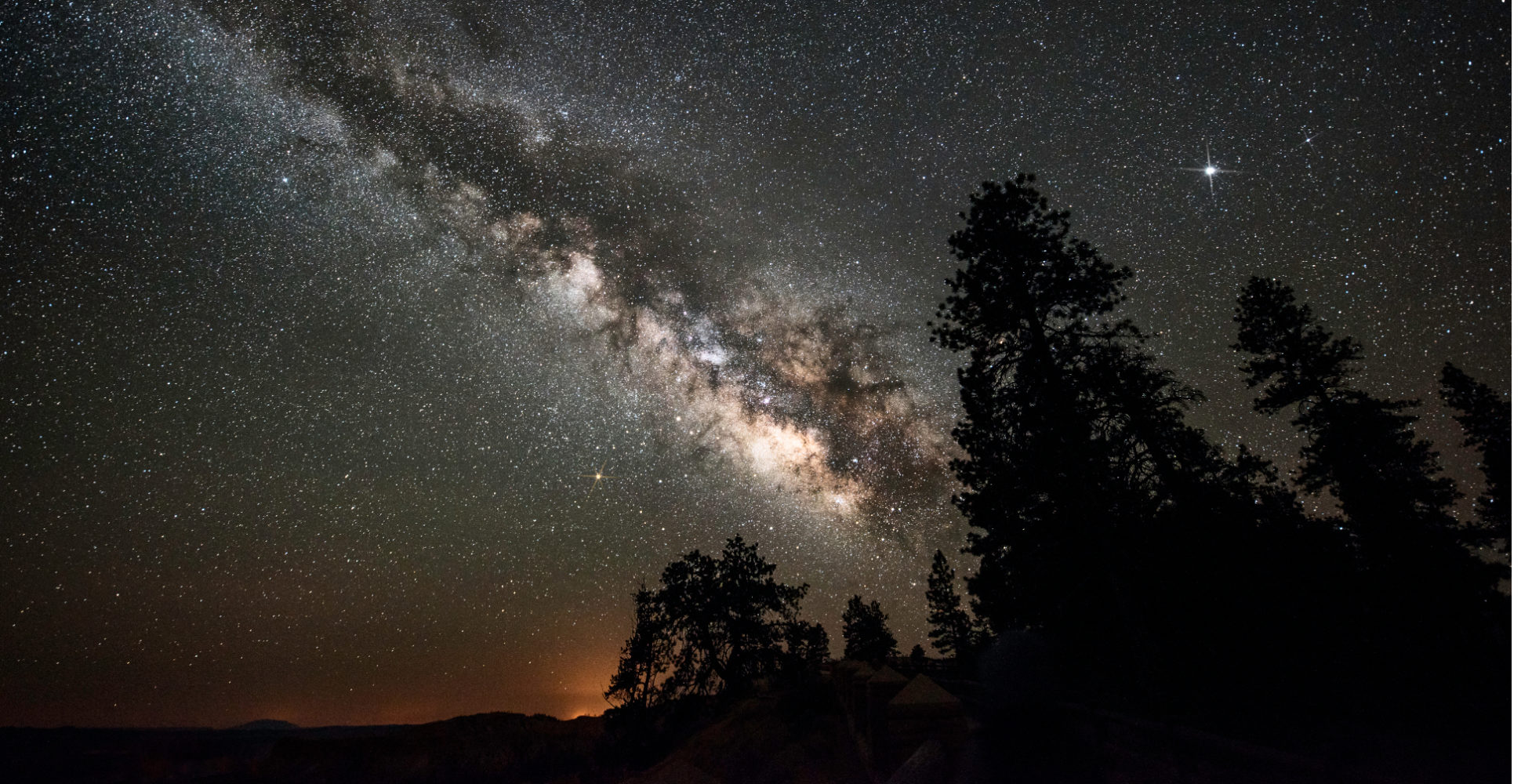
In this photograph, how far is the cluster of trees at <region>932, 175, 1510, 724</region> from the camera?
44.1ft

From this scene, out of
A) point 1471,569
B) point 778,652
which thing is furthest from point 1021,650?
point 778,652

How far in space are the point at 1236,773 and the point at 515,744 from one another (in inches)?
1811

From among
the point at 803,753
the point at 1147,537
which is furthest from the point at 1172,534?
the point at 803,753

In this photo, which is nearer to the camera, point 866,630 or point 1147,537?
point 1147,537

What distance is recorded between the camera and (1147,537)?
564 inches

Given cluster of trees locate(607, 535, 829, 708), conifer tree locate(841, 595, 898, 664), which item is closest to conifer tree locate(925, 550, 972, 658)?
conifer tree locate(841, 595, 898, 664)

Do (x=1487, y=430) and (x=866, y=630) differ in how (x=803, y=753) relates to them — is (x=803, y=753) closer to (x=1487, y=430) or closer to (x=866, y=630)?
(x=1487, y=430)

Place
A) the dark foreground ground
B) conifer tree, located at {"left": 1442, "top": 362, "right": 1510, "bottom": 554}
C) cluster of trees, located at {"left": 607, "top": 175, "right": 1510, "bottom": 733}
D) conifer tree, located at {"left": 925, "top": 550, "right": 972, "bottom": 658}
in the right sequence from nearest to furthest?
the dark foreground ground
cluster of trees, located at {"left": 607, "top": 175, "right": 1510, "bottom": 733}
conifer tree, located at {"left": 1442, "top": 362, "right": 1510, "bottom": 554}
conifer tree, located at {"left": 925, "top": 550, "right": 972, "bottom": 658}

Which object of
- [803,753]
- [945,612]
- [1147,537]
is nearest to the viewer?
[1147,537]

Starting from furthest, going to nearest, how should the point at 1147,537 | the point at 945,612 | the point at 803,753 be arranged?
1. the point at 945,612
2. the point at 803,753
3. the point at 1147,537

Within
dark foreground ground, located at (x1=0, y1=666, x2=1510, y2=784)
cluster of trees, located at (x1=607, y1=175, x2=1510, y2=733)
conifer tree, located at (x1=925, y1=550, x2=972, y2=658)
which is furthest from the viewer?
conifer tree, located at (x1=925, y1=550, x2=972, y2=658)

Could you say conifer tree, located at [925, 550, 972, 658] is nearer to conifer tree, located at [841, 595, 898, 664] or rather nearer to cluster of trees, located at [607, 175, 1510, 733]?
conifer tree, located at [841, 595, 898, 664]

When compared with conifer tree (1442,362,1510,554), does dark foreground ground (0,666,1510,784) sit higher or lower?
lower

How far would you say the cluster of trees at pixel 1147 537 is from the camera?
44.1ft
